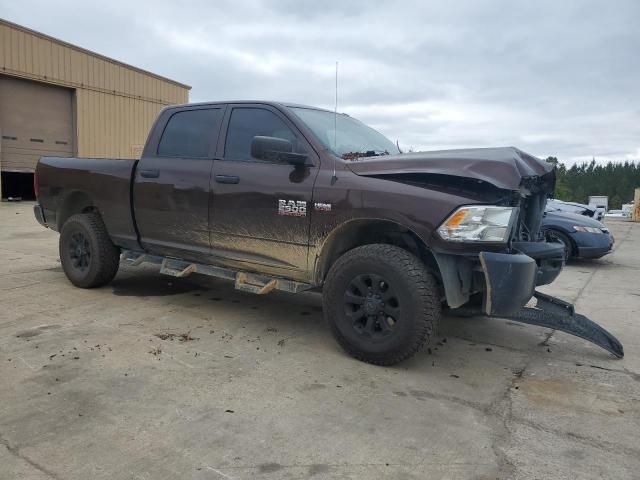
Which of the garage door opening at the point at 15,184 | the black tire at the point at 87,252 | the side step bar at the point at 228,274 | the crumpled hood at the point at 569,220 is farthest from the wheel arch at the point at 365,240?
the garage door opening at the point at 15,184

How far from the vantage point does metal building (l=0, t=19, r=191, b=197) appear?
1575 centimetres

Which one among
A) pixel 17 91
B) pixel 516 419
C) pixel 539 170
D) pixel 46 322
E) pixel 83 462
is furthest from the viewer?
pixel 17 91

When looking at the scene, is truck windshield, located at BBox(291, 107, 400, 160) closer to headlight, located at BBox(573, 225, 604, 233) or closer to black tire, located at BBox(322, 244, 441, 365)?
black tire, located at BBox(322, 244, 441, 365)

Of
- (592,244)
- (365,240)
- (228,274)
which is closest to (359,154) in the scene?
(365,240)

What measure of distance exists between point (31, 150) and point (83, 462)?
16906 millimetres

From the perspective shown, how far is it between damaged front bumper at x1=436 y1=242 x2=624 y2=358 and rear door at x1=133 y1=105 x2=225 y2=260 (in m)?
2.20

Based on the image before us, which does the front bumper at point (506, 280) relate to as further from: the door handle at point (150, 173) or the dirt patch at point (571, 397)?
the door handle at point (150, 173)

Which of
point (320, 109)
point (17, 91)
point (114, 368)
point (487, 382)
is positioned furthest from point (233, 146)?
point (17, 91)

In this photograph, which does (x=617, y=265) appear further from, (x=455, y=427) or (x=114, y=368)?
(x=114, y=368)

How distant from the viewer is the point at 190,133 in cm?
479

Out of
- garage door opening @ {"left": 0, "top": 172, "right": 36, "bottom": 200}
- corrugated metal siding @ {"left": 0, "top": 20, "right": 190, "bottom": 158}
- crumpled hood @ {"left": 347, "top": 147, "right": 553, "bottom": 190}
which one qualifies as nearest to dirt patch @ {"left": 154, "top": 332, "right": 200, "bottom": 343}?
crumpled hood @ {"left": 347, "top": 147, "right": 553, "bottom": 190}

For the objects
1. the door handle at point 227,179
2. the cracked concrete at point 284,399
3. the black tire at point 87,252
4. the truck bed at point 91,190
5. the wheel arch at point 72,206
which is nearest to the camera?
the cracked concrete at point 284,399

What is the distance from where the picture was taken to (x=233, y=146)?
4414 millimetres

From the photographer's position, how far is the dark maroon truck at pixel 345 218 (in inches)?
130
